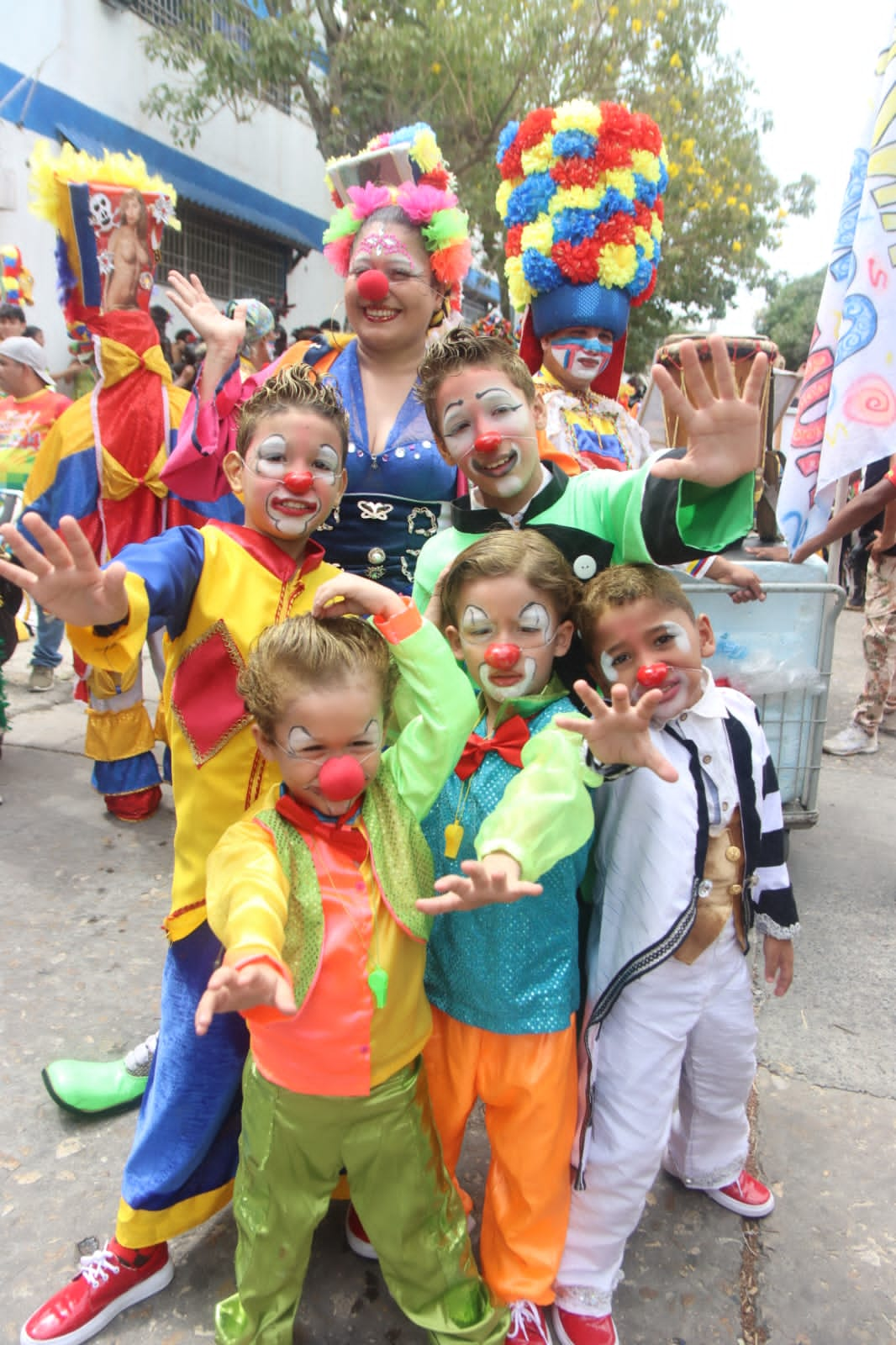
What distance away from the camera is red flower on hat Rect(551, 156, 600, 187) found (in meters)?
2.89

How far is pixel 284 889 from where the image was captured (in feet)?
4.58

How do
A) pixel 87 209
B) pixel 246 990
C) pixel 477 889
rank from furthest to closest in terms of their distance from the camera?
pixel 87 209 → pixel 477 889 → pixel 246 990

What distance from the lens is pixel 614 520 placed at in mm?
1747


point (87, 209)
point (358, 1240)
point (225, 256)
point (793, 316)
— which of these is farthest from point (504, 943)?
point (793, 316)

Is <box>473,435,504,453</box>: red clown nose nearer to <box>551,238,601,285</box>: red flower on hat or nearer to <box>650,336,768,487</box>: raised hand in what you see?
<box>650,336,768,487</box>: raised hand

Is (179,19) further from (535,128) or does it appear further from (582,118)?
(582,118)

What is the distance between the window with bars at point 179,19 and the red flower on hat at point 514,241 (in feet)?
28.5

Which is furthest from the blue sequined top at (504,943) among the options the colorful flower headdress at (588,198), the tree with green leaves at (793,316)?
the tree with green leaves at (793,316)

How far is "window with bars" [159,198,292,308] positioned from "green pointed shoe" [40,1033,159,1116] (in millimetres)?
9784

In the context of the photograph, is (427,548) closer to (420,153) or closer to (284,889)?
(284,889)

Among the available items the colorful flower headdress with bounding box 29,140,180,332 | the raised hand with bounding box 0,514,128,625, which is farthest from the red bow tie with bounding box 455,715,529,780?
the colorful flower headdress with bounding box 29,140,180,332

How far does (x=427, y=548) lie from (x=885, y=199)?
225 cm

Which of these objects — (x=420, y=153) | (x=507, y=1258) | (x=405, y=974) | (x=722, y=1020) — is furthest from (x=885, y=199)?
(x=507, y=1258)

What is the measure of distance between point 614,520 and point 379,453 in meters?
0.63
